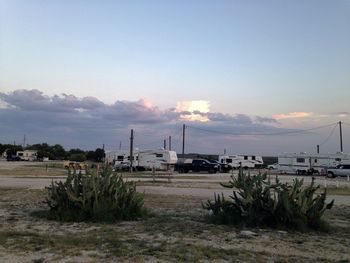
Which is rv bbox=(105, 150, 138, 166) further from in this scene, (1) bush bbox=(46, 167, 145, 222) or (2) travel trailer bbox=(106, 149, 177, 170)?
(1) bush bbox=(46, 167, 145, 222)

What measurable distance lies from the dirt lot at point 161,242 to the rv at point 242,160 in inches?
2200

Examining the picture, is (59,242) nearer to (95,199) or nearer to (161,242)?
(161,242)

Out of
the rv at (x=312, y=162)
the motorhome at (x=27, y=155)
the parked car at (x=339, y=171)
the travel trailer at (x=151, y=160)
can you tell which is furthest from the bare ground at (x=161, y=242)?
the motorhome at (x=27, y=155)

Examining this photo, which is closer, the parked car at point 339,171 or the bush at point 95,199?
the bush at point 95,199

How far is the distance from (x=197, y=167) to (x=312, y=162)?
1408cm

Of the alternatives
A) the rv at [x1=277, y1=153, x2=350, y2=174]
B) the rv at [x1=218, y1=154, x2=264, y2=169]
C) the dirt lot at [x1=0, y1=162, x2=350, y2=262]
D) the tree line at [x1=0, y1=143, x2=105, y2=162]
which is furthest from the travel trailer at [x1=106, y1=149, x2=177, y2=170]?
the tree line at [x1=0, y1=143, x2=105, y2=162]

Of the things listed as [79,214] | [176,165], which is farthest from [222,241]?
[176,165]

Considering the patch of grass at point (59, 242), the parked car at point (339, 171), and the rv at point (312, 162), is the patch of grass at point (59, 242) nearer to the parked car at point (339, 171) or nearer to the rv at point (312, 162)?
the parked car at point (339, 171)

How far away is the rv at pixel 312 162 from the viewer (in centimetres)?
5578

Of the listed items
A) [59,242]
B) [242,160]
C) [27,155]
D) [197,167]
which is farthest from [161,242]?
[27,155]

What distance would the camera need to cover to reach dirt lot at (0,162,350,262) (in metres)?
7.30

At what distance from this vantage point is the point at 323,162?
5659cm

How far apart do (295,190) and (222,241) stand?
283 cm

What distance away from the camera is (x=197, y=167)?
56406mm
